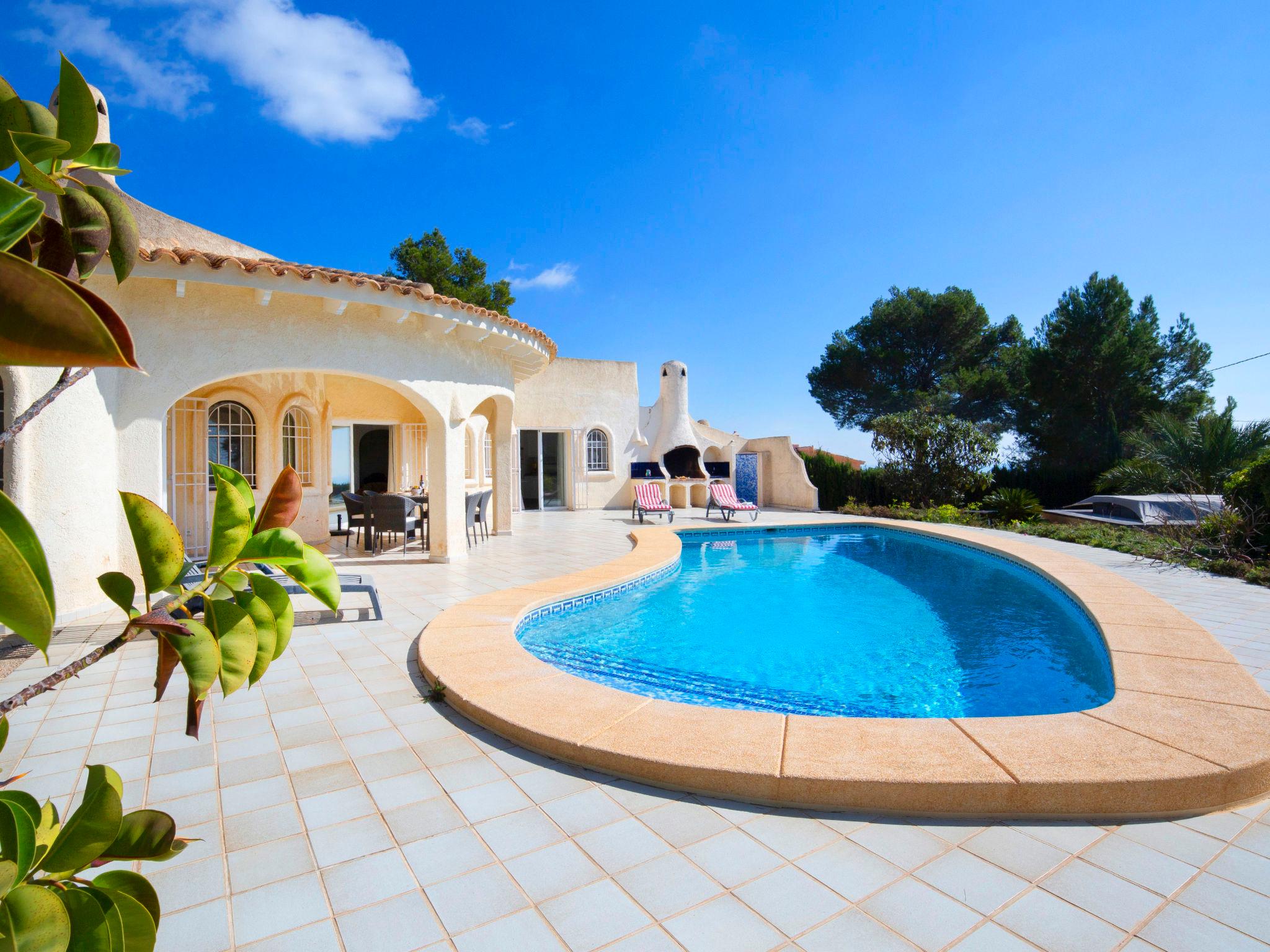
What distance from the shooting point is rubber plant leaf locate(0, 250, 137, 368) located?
1.32 feet

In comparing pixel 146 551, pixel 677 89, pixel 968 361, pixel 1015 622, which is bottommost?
pixel 1015 622

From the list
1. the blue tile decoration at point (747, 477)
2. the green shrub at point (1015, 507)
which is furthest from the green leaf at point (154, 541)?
the blue tile decoration at point (747, 477)

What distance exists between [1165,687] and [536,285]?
96.3 ft

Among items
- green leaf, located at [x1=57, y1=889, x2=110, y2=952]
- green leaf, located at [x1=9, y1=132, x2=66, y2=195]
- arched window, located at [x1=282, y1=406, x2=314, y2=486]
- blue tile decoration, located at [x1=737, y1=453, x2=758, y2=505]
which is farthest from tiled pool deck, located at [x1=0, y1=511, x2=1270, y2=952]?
blue tile decoration, located at [x1=737, y1=453, x2=758, y2=505]

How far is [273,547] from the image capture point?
0.81 m

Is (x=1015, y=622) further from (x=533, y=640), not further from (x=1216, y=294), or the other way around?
(x=1216, y=294)

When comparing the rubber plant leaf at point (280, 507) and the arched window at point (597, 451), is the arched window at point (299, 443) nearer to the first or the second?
the arched window at point (597, 451)

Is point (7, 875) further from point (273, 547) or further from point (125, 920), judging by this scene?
point (273, 547)

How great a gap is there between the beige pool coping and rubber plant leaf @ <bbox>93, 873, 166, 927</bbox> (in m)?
2.92

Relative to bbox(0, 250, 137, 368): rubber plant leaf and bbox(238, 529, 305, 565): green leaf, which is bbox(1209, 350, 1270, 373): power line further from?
bbox(0, 250, 137, 368): rubber plant leaf

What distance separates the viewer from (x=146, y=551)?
0.74 m

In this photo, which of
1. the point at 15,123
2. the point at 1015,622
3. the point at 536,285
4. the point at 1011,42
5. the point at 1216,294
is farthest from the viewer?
the point at 536,285

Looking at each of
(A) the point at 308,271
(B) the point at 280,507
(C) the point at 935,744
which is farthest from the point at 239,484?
(A) the point at 308,271

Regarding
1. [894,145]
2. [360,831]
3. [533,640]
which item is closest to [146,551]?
[360,831]
